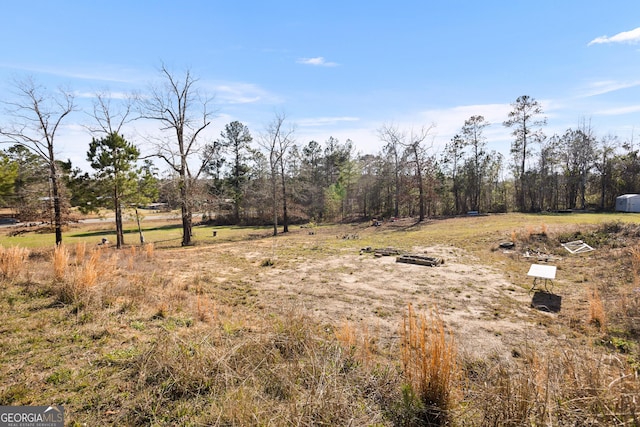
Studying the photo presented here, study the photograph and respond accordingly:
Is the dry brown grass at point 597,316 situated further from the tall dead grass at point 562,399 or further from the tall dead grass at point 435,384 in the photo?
the tall dead grass at point 435,384

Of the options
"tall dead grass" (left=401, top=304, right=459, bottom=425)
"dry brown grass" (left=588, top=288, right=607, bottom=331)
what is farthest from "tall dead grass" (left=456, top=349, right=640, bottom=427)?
"dry brown grass" (left=588, top=288, right=607, bottom=331)

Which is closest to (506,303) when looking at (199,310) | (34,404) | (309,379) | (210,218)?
(309,379)

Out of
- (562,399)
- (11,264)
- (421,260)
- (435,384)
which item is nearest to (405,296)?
(421,260)

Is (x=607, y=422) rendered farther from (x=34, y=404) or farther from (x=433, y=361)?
(x=34, y=404)

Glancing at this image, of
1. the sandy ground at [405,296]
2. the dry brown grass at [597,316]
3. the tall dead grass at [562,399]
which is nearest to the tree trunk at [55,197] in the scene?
the sandy ground at [405,296]

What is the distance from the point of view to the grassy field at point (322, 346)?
2.62 m

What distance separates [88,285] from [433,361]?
6.76 metres

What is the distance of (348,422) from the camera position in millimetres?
2504

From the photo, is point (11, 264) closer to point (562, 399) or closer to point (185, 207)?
point (562, 399)

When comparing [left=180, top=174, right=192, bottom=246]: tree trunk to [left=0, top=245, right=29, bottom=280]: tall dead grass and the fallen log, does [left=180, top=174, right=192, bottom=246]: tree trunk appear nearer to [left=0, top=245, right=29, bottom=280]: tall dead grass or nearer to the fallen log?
[left=0, top=245, right=29, bottom=280]: tall dead grass

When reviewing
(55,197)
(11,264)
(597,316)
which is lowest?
(597,316)

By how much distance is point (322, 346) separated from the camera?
4.14m

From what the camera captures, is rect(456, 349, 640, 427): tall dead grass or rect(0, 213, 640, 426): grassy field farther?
rect(0, 213, 640, 426): grassy field

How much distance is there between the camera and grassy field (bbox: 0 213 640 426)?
2.62m
